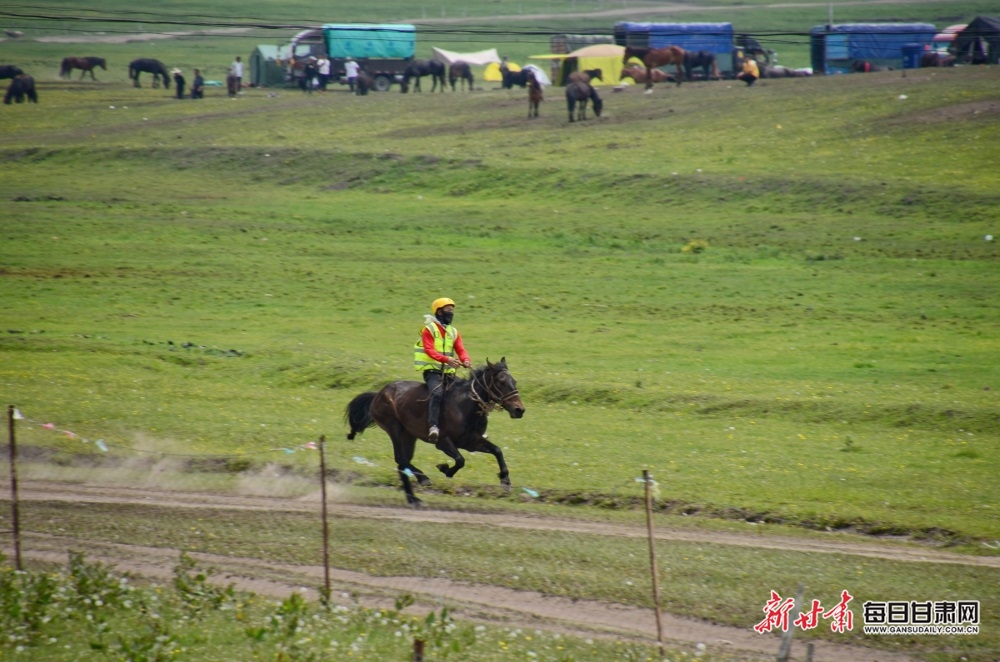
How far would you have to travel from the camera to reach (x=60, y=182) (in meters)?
48.7

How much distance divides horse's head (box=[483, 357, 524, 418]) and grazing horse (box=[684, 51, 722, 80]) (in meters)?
53.8

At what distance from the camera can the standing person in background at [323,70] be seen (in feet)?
233

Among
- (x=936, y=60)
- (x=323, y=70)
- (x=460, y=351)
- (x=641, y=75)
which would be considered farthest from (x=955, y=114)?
(x=460, y=351)

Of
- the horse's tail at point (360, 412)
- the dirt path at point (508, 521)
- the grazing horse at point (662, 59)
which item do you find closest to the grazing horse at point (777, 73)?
the grazing horse at point (662, 59)

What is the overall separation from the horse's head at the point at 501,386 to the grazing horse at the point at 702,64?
177ft

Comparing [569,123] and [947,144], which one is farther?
[569,123]

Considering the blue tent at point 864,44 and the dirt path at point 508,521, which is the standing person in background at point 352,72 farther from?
the dirt path at point 508,521

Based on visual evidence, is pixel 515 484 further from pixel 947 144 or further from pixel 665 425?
pixel 947 144

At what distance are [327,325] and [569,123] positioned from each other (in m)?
29.0

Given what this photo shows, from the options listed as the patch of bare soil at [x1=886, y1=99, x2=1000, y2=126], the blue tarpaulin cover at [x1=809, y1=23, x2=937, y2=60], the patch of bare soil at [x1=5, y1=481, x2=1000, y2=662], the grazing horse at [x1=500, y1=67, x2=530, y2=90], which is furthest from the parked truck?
the patch of bare soil at [x1=5, y1=481, x2=1000, y2=662]

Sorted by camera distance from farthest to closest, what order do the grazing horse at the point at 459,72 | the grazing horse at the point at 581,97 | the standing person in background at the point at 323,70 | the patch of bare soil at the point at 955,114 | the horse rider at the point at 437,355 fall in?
the grazing horse at the point at 459,72 → the standing person in background at the point at 323,70 → the grazing horse at the point at 581,97 → the patch of bare soil at the point at 955,114 → the horse rider at the point at 437,355

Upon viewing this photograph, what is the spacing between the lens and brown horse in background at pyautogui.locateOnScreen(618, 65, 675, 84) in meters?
67.6

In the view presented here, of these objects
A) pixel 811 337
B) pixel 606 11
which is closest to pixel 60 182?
pixel 811 337

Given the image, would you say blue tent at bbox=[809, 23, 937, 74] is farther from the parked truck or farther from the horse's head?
the horse's head
